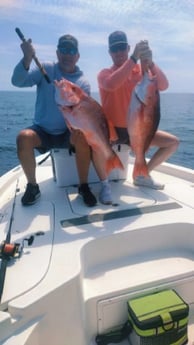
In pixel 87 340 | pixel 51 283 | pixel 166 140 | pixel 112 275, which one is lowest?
pixel 87 340

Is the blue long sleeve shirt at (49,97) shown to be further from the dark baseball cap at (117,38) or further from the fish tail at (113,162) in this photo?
the fish tail at (113,162)

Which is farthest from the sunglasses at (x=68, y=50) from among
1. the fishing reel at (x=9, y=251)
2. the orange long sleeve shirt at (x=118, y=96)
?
the fishing reel at (x=9, y=251)

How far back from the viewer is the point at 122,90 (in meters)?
3.21

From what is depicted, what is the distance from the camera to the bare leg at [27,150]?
284cm

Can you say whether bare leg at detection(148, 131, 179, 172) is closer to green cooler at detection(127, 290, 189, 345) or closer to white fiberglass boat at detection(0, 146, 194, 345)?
white fiberglass boat at detection(0, 146, 194, 345)

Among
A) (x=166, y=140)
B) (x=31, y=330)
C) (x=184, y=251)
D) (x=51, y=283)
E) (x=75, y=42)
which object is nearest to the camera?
(x=31, y=330)

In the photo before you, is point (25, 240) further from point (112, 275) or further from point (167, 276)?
point (167, 276)

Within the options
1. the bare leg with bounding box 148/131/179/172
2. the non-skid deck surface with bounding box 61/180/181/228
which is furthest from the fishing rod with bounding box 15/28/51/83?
the bare leg with bounding box 148/131/179/172

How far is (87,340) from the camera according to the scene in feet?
6.28

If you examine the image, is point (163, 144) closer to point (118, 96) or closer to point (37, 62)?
point (118, 96)

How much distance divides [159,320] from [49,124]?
2.08 m

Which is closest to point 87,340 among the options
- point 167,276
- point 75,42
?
point 167,276

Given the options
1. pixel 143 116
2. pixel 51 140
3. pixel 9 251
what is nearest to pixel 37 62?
pixel 51 140

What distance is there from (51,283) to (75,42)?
229 centimetres
